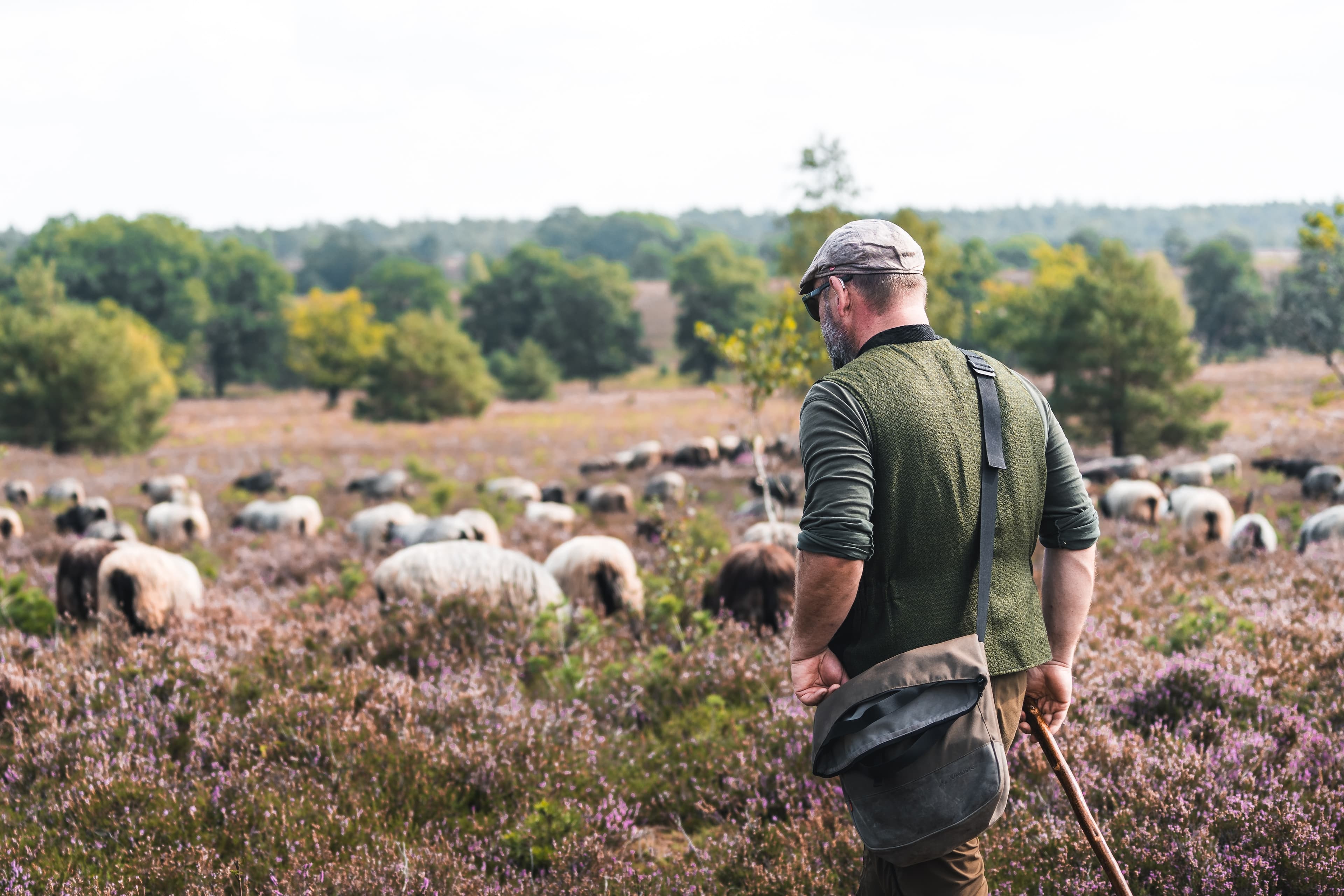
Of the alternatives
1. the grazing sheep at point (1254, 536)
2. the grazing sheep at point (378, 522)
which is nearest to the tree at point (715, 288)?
the grazing sheep at point (378, 522)

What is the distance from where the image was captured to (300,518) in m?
17.7

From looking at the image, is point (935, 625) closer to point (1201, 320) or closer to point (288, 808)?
point (288, 808)

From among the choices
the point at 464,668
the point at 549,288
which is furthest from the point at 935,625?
the point at 549,288

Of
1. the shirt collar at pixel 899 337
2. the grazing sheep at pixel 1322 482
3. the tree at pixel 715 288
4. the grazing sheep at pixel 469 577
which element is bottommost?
the grazing sheep at pixel 1322 482

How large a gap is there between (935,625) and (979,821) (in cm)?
56

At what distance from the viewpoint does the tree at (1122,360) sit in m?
23.3

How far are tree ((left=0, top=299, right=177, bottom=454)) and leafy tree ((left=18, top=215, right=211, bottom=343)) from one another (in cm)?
4526

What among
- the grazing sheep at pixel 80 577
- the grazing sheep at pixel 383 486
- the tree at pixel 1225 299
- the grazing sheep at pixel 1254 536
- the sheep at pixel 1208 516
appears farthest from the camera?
the tree at pixel 1225 299

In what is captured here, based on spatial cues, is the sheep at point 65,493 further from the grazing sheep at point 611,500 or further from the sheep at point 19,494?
the grazing sheep at point 611,500

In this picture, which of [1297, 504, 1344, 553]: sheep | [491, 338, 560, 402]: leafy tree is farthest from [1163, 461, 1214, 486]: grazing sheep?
[491, 338, 560, 402]: leafy tree

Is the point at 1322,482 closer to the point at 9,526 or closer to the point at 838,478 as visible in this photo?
the point at 838,478

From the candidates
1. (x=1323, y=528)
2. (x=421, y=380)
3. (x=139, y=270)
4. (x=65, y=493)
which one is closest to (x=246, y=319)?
(x=139, y=270)

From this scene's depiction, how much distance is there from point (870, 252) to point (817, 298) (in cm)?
28

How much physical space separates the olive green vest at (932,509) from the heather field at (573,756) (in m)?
1.75
